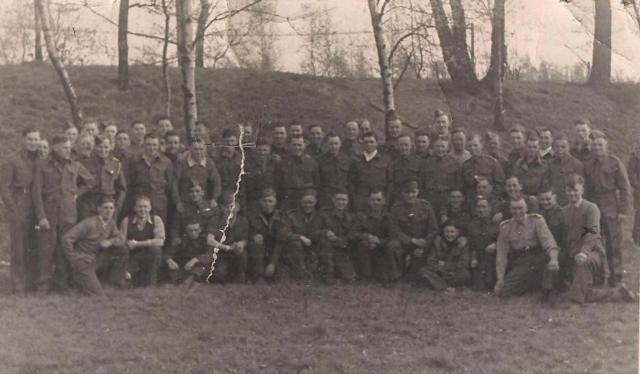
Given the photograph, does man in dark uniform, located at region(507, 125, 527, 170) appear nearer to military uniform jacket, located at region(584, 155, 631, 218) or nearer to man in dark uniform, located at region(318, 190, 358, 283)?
military uniform jacket, located at region(584, 155, 631, 218)

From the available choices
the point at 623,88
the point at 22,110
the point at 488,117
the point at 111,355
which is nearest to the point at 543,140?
the point at 488,117

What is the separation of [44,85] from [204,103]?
3000 millimetres

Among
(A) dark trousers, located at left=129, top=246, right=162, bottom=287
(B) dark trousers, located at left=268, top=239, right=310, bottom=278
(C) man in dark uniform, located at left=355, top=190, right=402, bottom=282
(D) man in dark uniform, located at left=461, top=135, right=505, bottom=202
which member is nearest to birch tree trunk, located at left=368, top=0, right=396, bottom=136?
(D) man in dark uniform, located at left=461, top=135, right=505, bottom=202

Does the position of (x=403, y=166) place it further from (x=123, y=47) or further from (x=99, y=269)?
(x=123, y=47)

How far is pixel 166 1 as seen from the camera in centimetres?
872

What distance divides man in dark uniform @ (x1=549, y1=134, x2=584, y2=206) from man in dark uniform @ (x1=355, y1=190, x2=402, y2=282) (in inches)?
63.6

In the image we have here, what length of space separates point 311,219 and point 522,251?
202 cm

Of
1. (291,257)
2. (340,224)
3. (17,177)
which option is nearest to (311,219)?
(340,224)

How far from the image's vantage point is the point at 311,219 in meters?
6.78

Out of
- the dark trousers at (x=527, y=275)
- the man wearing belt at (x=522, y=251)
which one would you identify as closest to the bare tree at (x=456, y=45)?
the man wearing belt at (x=522, y=251)

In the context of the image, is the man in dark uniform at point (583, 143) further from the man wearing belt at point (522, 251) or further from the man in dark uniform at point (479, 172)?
the man wearing belt at point (522, 251)

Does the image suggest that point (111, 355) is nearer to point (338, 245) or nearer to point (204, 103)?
point (338, 245)

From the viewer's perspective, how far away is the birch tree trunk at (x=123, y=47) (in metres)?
8.54

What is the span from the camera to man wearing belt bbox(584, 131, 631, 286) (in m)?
6.54
